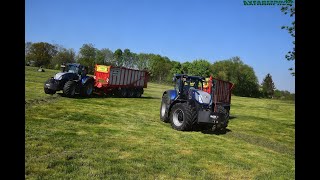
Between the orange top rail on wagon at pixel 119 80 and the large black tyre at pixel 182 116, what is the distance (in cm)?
1123

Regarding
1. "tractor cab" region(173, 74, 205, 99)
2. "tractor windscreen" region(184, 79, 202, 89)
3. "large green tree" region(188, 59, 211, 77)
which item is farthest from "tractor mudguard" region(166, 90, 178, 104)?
"large green tree" region(188, 59, 211, 77)

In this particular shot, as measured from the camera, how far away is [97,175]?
6246mm

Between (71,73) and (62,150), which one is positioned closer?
(62,150)

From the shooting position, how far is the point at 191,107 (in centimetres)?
1262

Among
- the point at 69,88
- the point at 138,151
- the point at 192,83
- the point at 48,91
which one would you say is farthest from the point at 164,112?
the point at 48,91

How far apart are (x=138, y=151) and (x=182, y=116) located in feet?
15.3

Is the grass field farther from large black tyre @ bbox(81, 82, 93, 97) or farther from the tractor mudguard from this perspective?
large black tyre @ bbox(81, 82, 93, 97)

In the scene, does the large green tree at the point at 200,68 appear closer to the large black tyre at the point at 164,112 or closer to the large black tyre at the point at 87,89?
the large black tyre at the point at 87,89
